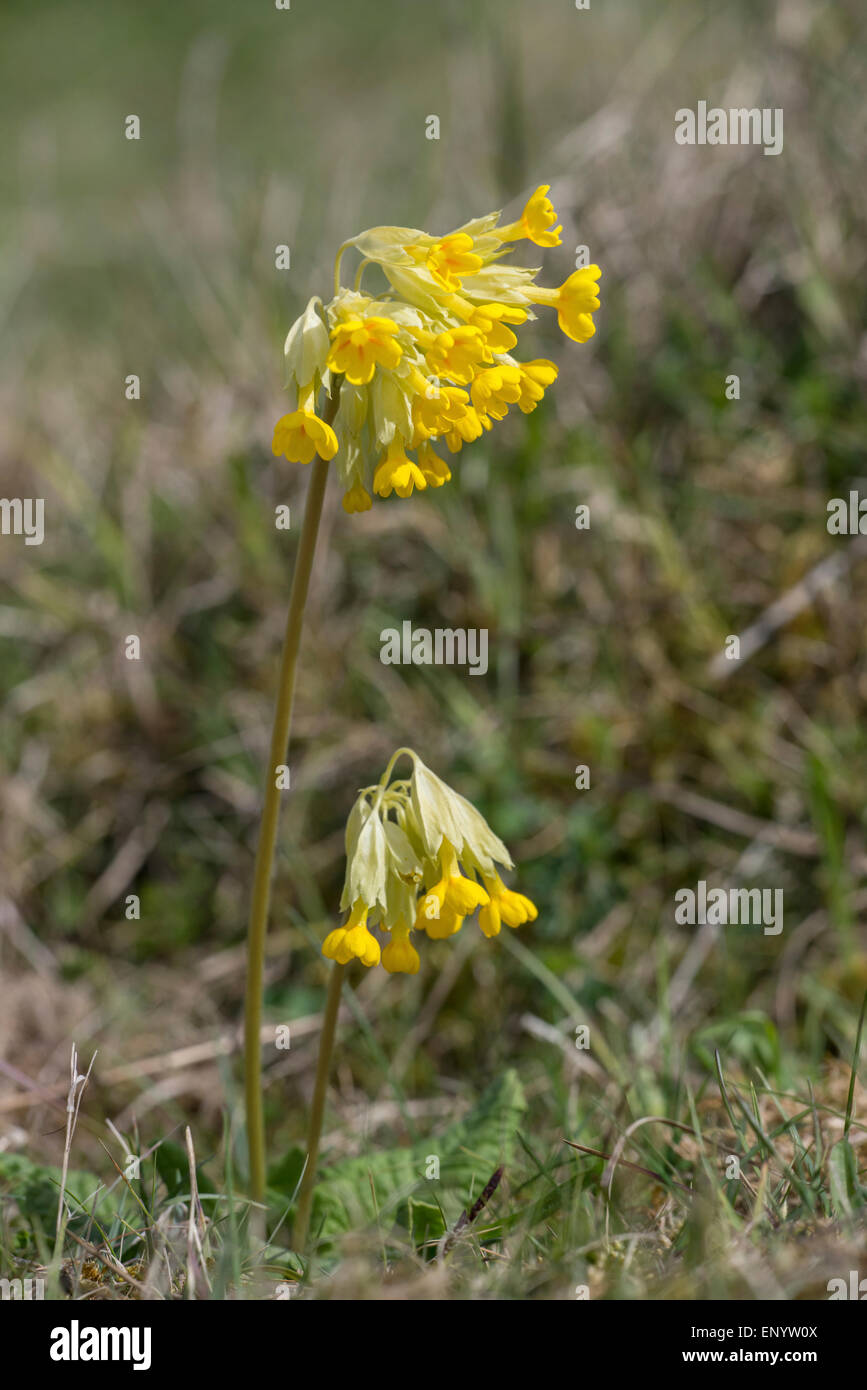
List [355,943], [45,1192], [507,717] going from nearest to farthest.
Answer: [355,943]
[45,1192]
[507,717]

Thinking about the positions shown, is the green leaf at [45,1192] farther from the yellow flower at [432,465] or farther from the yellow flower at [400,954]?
the yellow flower at [432,465]

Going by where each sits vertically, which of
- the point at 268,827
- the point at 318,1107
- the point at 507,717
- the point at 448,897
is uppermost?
the point at 507,717

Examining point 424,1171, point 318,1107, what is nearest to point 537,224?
point 318,1107

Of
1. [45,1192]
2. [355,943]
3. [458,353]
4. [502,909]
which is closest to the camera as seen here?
[458,353]

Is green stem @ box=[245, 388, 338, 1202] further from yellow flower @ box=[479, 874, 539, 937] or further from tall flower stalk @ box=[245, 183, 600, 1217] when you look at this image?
yellow flower @ box=[479, 874, 539, 937]

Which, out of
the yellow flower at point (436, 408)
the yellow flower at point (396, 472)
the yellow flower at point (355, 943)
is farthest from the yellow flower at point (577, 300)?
the yellow flower at point (355, 943)

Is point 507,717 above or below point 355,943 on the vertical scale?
above

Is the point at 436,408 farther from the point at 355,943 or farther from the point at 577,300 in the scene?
the point at 355,943
